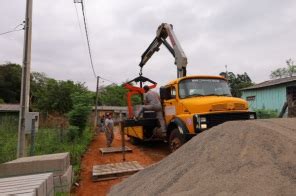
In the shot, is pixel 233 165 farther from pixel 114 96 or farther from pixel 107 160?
pixel 114 96

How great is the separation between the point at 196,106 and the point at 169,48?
4.81m

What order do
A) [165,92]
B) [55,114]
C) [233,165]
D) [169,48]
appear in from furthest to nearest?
1. [55,114]
2. [169,48]
3. [165,92]
4. [233,165]

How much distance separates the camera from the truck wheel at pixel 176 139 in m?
9.90

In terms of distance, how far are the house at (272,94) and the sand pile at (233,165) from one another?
53.2ft

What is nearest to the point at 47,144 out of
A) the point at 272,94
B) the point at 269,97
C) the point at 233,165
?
the point at 233,165

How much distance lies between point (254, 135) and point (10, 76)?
2431 inches

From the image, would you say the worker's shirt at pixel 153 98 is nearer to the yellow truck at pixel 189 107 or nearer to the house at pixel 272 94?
the yellow truck at pixel 189 107

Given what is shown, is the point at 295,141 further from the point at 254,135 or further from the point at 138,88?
the point at 138,88

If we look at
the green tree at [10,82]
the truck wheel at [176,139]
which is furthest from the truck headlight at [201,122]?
the green tree at [10,82]

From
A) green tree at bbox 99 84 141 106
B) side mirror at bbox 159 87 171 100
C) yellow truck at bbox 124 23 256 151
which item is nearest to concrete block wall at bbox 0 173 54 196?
yellow truck at bbox 124 23 256 151

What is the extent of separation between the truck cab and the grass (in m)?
3.13

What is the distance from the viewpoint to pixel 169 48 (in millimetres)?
14133

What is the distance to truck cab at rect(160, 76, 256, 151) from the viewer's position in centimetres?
958

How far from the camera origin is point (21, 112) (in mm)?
10000
